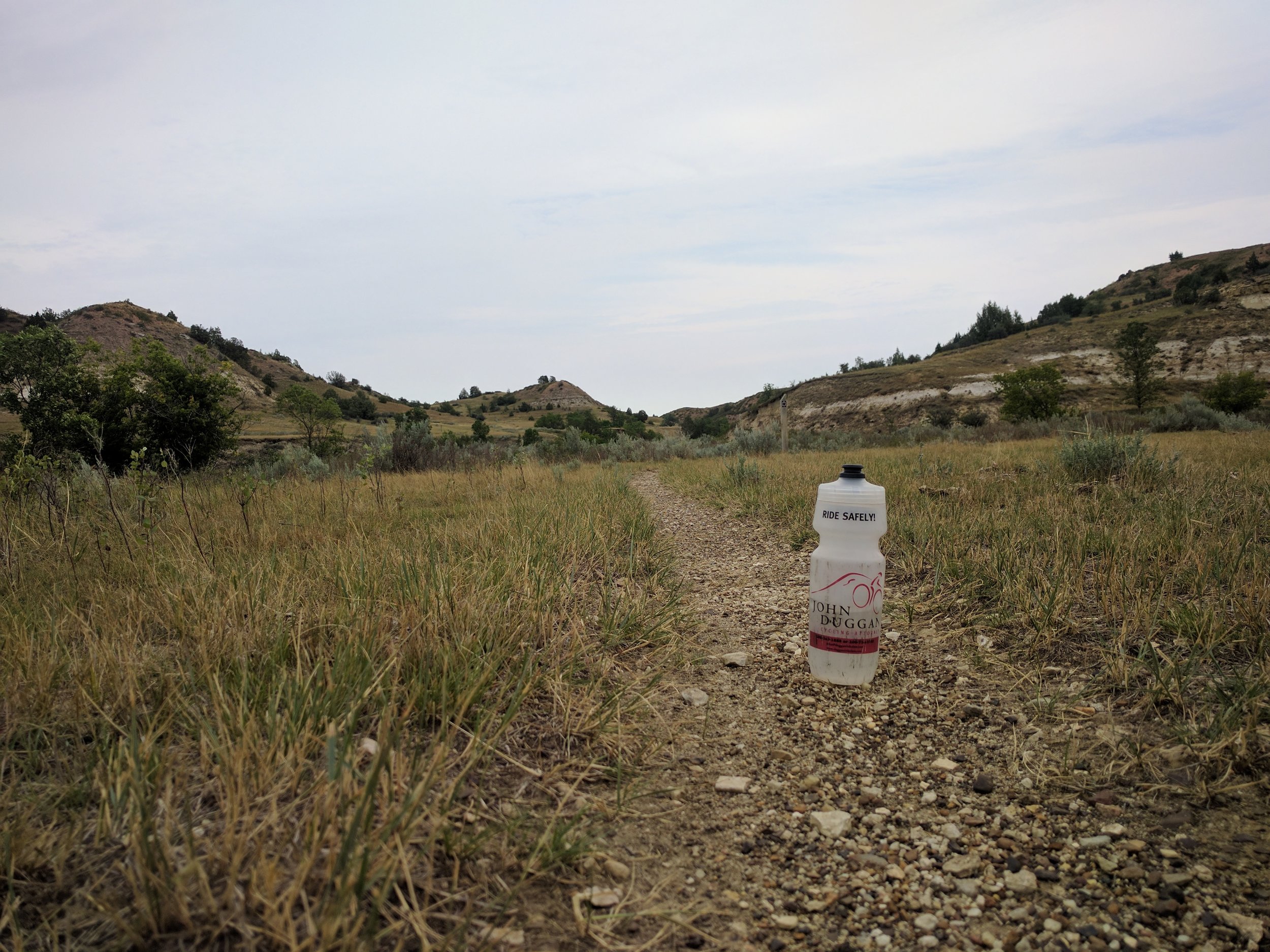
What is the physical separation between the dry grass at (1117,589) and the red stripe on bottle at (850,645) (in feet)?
2.17

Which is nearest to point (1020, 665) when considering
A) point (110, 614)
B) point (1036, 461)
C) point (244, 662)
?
point (244, 662)

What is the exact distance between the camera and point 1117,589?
3.35 m

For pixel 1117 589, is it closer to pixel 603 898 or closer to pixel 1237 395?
pixel 603 898

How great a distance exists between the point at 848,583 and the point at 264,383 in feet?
260


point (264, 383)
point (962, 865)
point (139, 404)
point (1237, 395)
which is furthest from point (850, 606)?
point (264, 383)

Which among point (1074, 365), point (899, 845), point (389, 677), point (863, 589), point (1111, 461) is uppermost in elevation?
point (1074, 365)

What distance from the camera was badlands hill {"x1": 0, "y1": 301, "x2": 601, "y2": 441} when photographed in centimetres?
4381

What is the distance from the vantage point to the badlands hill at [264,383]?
144 feet

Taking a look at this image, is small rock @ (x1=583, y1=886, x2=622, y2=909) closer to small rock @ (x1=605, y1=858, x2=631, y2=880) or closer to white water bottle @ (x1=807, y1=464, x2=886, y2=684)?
small rock @ (x1=605, y1=858, x2=631, y2=880)

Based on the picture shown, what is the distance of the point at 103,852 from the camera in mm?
1409

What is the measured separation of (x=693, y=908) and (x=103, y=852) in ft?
4.79

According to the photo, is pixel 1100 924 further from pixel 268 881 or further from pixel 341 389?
pixel 341 389

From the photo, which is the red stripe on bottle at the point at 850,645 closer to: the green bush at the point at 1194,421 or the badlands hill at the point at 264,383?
the badlands hill at the point at 264,383

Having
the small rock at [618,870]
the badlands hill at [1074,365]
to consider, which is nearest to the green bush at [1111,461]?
the small rock at [618,870]
